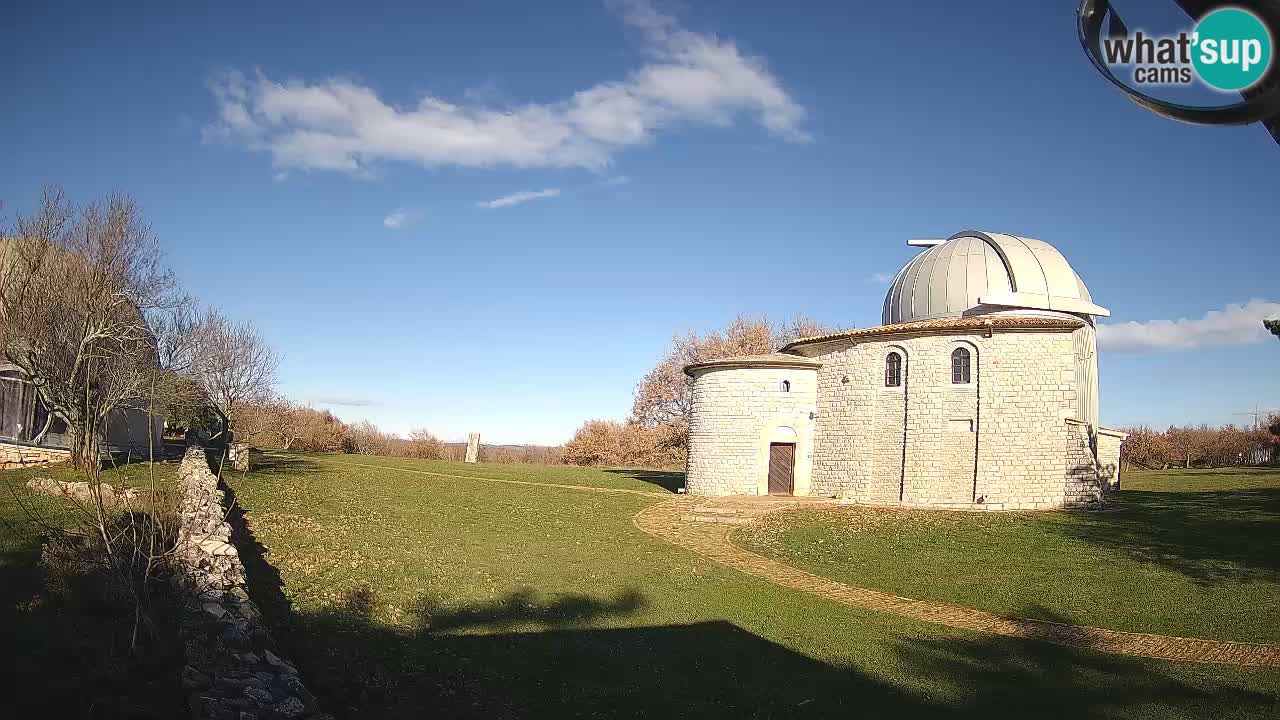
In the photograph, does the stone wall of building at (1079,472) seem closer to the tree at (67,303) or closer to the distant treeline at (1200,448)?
the tree at (67,303)

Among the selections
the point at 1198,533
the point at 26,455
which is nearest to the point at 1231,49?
the point at 1198,533

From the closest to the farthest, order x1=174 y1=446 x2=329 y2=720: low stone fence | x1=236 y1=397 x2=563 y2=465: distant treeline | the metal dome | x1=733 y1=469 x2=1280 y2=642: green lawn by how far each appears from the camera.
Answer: x1=174 y1=446 x2=329 y2=720: low stone fence → x1=733 y1=469 x2=1280 y2=642: green lawn → the metal dome → x1=236 y1=397 x2=563 y2=465: distant treeline

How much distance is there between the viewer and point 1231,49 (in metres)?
1.76

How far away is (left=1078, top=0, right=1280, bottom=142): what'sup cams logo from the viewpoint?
1646 mm

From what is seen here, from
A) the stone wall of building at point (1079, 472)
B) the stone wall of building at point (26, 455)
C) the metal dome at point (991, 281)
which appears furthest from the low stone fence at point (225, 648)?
the metal dome at point (991, 281)

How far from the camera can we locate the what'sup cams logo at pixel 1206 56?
165 centimetres

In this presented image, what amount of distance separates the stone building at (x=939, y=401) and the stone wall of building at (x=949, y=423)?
3 centimetres

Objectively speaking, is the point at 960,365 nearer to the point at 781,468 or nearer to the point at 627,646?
the point at 781,468

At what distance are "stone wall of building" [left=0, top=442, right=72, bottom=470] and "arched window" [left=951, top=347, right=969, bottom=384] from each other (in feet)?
85.5

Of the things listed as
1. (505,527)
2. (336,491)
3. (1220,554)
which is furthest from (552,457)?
(1220,554)

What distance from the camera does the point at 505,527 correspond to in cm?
1717

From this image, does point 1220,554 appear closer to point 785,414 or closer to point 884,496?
point 884,496

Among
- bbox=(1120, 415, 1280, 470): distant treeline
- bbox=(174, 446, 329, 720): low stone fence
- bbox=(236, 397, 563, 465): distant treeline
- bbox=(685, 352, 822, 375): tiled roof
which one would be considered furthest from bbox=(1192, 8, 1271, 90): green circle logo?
bbox=(1120, 415, 1280, 470): distant treeline

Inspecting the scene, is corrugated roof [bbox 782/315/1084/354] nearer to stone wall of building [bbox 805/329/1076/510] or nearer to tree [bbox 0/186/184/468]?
stone wall of building [bbox 805/329/1076/510]
